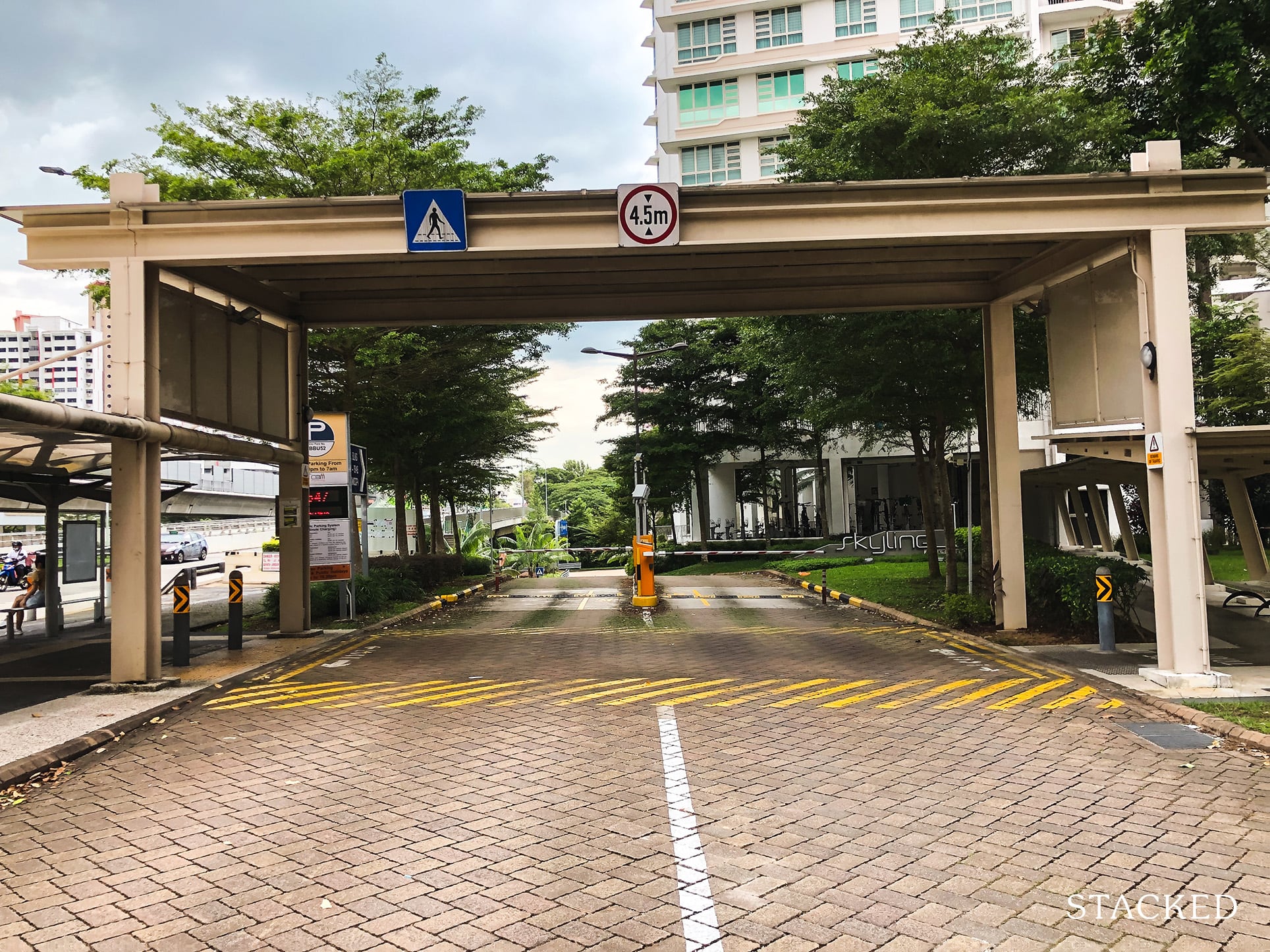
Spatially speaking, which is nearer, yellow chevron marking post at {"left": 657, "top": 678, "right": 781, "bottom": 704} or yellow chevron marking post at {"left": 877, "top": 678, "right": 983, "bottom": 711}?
yellow chevron marking post at {"left": 877, "top": 678, "right": 983, "bottom": 711}

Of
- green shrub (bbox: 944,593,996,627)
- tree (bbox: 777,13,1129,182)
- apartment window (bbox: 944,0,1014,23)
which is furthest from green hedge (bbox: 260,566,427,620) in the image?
apartment window (bbox: 944,0,1014,23)

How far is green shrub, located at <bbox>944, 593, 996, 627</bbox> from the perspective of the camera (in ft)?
49.9

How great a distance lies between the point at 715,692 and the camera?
1027 cm

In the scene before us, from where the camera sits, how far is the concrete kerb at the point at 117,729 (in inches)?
289

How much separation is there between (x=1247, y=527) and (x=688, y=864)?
18391 mm

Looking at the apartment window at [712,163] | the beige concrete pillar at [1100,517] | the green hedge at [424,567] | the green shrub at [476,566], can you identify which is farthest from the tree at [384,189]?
the apartment window at [712,163]

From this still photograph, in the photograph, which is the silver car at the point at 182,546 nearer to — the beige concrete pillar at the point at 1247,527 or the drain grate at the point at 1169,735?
the beige concrete pillar at the point at 1247,527

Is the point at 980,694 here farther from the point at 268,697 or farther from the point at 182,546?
the point at 182,546

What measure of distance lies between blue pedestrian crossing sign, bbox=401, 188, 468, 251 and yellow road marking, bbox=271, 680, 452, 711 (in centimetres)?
501

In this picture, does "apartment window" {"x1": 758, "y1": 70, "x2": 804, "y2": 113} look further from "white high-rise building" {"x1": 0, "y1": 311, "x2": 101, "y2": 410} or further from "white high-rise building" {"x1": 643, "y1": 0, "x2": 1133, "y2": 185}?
"white high-rise building" {"x1": 0, "y1": 311, "x2": 101, "y2": 410}

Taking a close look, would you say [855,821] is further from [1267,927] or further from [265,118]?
[265,118]

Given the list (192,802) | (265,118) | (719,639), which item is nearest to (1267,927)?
(192,802)

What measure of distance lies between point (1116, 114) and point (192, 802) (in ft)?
58.5

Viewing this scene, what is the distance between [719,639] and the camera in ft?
49.2
